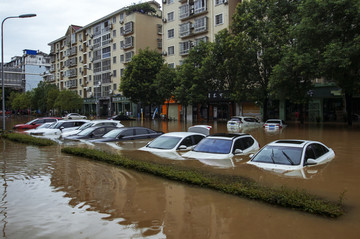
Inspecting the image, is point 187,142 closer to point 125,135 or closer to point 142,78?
point 125,135

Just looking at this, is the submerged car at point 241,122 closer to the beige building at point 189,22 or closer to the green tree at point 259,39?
the green tree at point 259,39

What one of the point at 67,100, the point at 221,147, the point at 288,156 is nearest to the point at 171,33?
the point at 67,100

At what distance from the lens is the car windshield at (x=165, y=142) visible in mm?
12297

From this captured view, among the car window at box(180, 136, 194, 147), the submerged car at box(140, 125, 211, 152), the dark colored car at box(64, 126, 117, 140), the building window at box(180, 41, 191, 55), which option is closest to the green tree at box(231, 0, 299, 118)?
the building window at box(180, 41, 191, 55)

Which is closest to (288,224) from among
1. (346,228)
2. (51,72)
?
(346,228)

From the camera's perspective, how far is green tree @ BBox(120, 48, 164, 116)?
1740 inches

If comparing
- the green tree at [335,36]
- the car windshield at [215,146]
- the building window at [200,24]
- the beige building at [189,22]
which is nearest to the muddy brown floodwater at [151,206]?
the car windshield at [215,146]

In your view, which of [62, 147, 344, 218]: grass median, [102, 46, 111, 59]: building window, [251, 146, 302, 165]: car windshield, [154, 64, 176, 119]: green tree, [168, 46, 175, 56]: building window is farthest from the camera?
[102, 46, 111, 59]: building window

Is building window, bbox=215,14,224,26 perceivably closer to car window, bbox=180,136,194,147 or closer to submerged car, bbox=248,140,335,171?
car window, bbox=180,136,194,147

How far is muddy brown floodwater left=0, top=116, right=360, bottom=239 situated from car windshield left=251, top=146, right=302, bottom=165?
506 millimetres

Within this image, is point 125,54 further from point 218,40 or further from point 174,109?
point 218,40

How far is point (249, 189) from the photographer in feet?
22.1

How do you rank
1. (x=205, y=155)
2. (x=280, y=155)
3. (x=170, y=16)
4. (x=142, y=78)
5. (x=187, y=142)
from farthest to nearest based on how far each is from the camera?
1. (x=170, y=16)
2. (x=142, y=78)
3. (x=187, y=142)
4. (x=205, y=155)
5. (x=280, y=155)

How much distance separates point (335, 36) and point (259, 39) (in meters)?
9.14
